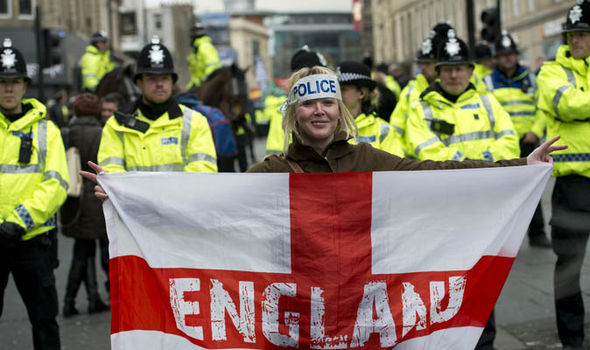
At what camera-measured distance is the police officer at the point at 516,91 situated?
9.77 m

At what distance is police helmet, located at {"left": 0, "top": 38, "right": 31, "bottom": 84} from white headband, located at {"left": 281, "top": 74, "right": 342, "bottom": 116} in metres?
2.38

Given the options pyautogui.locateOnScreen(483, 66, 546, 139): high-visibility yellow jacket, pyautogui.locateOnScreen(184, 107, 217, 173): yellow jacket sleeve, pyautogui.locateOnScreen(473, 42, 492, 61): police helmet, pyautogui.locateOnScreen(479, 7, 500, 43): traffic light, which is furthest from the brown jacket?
pyautogui.locateOnScreen(479, 7, 500, 43): traffic light

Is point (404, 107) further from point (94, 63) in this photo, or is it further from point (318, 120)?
point (94, 63)

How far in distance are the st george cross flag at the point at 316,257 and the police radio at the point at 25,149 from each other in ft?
4.67

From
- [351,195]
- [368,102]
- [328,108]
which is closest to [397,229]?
[351,195]

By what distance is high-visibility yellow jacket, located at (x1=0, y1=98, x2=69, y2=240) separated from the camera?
5.34 meters

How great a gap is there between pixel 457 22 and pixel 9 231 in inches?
2209

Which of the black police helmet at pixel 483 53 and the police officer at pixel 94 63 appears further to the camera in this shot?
the police officer at pixel 94 63

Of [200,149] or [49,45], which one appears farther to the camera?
[49,45]

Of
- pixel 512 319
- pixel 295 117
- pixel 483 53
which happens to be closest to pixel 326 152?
pixel 295 117

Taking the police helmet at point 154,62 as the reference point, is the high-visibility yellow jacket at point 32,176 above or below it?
below

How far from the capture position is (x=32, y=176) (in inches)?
215

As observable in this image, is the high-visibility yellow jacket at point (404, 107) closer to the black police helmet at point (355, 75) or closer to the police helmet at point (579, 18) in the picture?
the black police helmet at point (355, 75)

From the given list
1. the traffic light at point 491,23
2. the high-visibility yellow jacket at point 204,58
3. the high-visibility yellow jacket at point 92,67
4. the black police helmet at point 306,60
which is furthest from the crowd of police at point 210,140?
the traffic light at point 491,23
